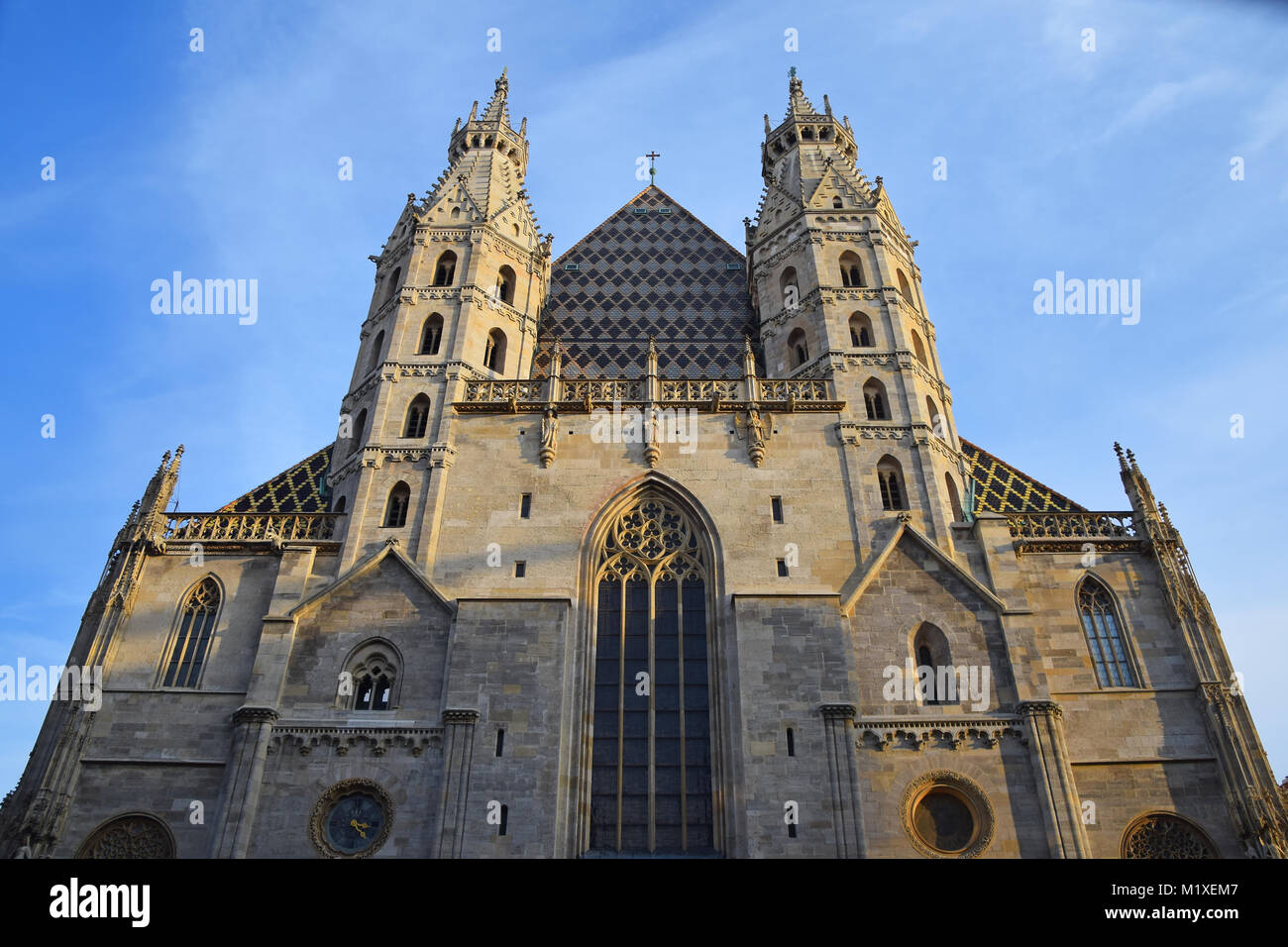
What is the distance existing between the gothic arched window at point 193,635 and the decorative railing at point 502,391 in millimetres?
7031

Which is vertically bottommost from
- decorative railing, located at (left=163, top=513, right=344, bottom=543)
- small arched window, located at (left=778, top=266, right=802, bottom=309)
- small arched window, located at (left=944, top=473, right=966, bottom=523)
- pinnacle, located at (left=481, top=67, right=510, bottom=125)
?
decorative railing, located at (left=163, top=513, right=344, bottom=543)

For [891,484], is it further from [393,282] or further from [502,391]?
[393,282]

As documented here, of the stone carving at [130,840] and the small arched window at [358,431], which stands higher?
the small arched window at [358,431]

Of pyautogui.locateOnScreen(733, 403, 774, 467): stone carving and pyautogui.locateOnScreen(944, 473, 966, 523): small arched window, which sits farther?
pyautogui.locateOnScreen(944, 473, 966, 523): small arched window

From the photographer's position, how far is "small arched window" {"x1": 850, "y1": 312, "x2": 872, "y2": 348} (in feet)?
82.1

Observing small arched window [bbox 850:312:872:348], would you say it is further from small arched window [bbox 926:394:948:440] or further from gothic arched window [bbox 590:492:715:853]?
gothic arched window [bbox 590:492:715:853]

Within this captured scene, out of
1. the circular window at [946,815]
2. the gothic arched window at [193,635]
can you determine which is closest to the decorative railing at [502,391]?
the gothic arched window at [193,635]

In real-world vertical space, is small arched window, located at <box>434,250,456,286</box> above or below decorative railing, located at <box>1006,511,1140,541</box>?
above

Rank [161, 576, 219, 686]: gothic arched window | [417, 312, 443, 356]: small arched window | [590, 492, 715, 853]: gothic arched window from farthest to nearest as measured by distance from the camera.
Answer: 1. [417, 312, 443, 356]: small arched window
2. [161, 576, 219, 686]: gothic arched window
3. [590, 492, 715, 853]: gothic arched window

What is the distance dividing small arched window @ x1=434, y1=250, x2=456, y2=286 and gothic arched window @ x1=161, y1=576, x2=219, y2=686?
10.0 meters

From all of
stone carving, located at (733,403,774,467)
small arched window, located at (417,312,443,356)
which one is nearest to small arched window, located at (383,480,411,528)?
small arched window, located at (417,312,443,356)

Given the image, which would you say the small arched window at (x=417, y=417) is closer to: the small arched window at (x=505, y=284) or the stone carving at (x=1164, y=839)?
the small arched window at (x=505, y=284)

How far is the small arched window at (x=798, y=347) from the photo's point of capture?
25.6 metres

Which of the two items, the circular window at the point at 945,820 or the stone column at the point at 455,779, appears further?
the circular window at the point at 945,820
